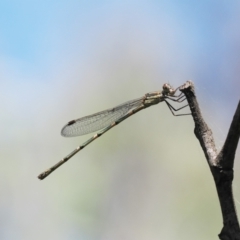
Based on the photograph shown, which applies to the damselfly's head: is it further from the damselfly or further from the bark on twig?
the bark on twig

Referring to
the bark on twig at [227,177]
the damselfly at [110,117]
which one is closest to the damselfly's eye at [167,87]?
the damselfly at [110,117]

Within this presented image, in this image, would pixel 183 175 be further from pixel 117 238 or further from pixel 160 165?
pixel 117 238

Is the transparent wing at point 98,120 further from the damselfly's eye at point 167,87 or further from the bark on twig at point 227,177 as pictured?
the bark on twig at point 227,177

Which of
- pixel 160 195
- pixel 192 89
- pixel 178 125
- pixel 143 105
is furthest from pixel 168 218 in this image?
pixel 192 89

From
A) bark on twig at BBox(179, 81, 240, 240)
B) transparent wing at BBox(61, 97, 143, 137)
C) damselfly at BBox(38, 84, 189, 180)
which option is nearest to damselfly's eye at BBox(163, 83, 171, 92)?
damselfly at BBox(38, 84, 189, 180)

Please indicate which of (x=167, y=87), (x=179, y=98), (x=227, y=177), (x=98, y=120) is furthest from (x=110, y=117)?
(x=227, y=177)

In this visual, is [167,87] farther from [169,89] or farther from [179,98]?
[179,98]

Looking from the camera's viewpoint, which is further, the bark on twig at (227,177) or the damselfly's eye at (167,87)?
the damselfly's eye at (167,87)
